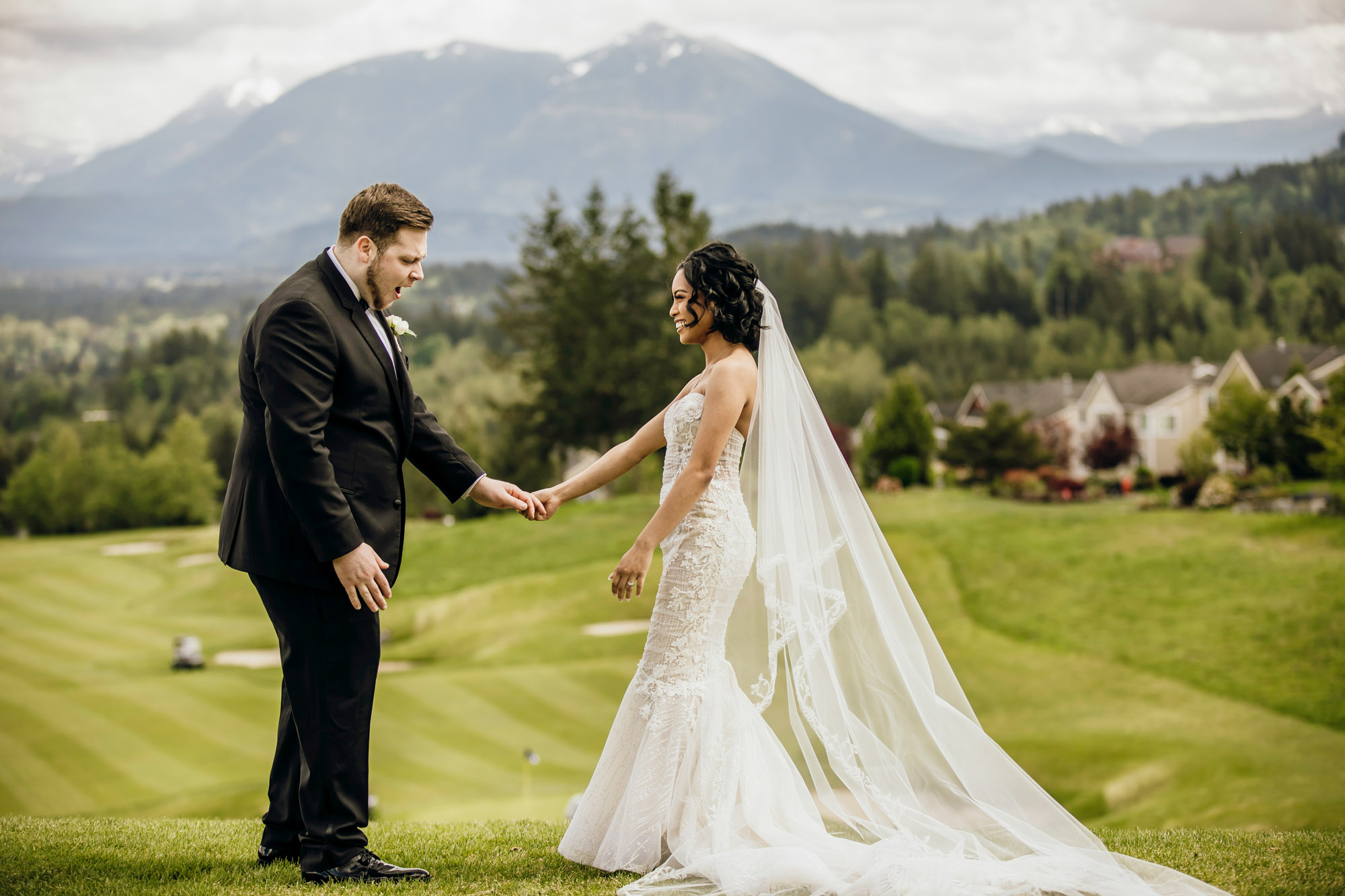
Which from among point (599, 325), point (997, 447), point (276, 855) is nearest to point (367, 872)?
point (276, 855)

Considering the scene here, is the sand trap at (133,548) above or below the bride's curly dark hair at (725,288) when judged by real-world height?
below

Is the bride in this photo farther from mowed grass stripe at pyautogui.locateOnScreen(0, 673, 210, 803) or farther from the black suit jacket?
mowed grass stripe at pyautogui.locateOnScreen(0, 673, 210, 803)

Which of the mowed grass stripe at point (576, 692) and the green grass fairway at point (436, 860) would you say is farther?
the mowed grass stripe at point (576, 692)

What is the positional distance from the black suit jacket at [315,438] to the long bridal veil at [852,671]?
4.67 ft

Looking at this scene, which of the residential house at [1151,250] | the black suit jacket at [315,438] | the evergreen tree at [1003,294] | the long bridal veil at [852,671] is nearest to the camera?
the black suit jacket at [315,438]

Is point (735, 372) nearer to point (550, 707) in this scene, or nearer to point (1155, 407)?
A: point (550, 707)

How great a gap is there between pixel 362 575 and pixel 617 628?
828 inches

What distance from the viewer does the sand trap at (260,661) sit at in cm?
2317

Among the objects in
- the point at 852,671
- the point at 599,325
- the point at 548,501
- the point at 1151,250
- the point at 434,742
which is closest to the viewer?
the point at 852,671

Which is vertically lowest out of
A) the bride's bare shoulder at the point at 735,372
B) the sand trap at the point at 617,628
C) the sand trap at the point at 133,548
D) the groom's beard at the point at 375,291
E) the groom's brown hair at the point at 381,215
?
the sand trap at the point at 617,628

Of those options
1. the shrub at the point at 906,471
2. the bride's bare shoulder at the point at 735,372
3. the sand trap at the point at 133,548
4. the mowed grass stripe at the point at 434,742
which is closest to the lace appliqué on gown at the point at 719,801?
the bride's bare shoulder at the point at 735,372

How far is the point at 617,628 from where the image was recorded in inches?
943

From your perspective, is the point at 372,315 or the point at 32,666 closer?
the point at 372,315

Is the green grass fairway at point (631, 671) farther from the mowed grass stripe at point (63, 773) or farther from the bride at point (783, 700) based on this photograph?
the bride at point (783, 700)
